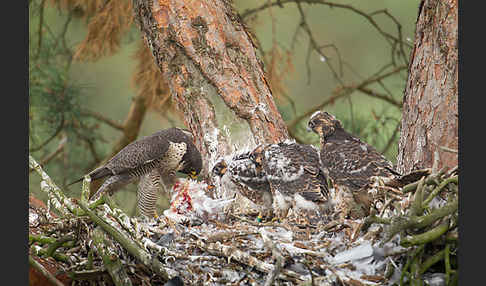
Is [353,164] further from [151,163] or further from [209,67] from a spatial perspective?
[151,163]

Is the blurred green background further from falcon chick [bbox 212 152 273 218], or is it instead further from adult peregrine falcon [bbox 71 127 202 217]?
falcon chick [bbox 212 152 273 218]

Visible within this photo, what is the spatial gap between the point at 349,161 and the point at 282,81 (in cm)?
236

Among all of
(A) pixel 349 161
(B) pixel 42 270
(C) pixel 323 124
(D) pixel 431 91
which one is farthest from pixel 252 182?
(B) pixel 42 270

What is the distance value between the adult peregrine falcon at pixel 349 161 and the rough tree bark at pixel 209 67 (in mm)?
509

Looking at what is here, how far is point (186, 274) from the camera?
6.86 feet

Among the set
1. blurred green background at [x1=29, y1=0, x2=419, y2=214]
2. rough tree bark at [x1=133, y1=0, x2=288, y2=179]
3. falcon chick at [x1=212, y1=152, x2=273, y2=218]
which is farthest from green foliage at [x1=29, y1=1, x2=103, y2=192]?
falcon chick at [x1=212, y1=152, x2=273, y2=218]

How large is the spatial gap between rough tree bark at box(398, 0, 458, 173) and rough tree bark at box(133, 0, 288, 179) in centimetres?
85

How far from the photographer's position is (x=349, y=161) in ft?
8.68

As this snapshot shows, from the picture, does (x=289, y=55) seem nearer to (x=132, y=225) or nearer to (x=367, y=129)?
(x=367, y=129)

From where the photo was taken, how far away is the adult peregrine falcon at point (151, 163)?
3.47 metres

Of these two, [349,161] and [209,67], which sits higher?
[209,67]

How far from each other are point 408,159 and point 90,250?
1444 mm

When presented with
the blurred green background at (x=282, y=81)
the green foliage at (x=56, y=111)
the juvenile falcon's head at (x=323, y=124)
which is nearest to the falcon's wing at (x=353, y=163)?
the juvenile falcon's head at (x=323, y=124)

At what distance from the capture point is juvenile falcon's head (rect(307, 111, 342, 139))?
9.73ft
